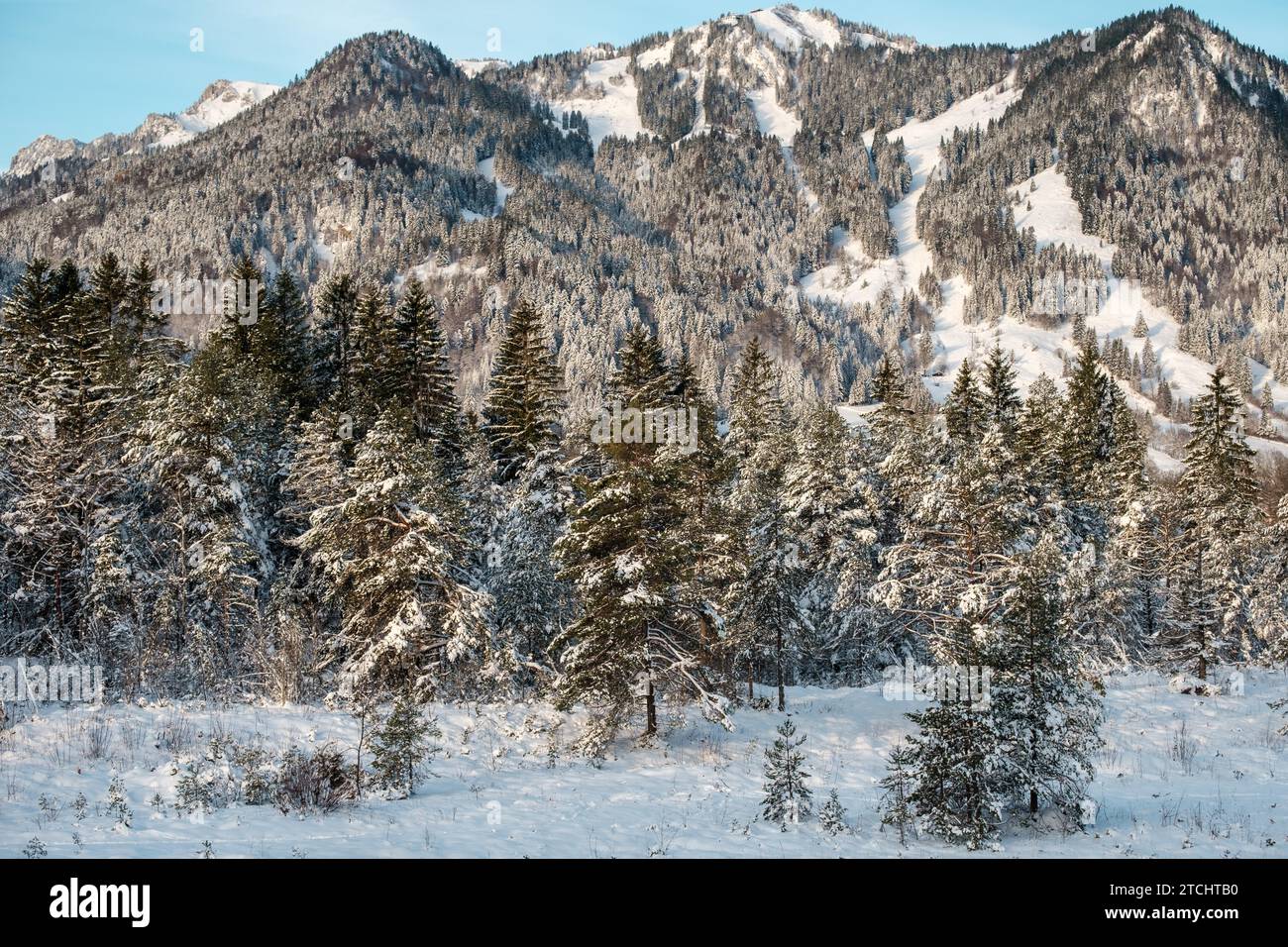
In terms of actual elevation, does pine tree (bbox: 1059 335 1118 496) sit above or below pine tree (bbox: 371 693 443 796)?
above

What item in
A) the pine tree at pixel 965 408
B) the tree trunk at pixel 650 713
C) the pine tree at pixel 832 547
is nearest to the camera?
the tree trunk at pixel 650 713

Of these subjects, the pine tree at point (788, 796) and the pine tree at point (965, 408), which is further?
the pine tree at point (965, 408)

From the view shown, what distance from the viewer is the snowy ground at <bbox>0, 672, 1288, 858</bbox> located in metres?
8.97

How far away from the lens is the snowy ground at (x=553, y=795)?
29.4 feet

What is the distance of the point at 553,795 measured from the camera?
493 inches

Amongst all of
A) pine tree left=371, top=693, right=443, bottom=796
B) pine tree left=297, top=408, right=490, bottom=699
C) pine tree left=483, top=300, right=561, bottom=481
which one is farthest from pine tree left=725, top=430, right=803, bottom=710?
pine tree left=371, top=693, right=443, bottom=796

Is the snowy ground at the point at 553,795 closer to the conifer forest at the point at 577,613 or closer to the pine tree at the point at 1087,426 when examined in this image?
the conifer forest at the point at 577,613

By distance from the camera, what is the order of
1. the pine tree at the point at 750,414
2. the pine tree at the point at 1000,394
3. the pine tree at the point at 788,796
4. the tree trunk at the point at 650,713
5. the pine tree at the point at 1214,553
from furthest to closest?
the pine tree at the point at 1000,394
the pine tree at the point at 750,414
the pine tree at the point at 1214,553
the tree trunk at the point at 650,713
the pine tree at the point at 788,796

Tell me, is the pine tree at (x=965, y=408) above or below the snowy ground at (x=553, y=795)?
above

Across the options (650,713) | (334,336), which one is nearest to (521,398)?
(334,336)

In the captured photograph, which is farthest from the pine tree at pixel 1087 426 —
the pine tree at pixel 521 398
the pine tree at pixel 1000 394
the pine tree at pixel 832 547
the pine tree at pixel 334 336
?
the pine tree at pixel 334 336

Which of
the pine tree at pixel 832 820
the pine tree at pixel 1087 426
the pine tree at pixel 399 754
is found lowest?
the pine tree at pixel 832 820

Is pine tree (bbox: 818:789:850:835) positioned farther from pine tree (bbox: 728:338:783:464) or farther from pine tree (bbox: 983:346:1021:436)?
pine tree (bbox: 983:346:1021:436)

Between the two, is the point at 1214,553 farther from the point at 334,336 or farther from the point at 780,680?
the point at 334,336
